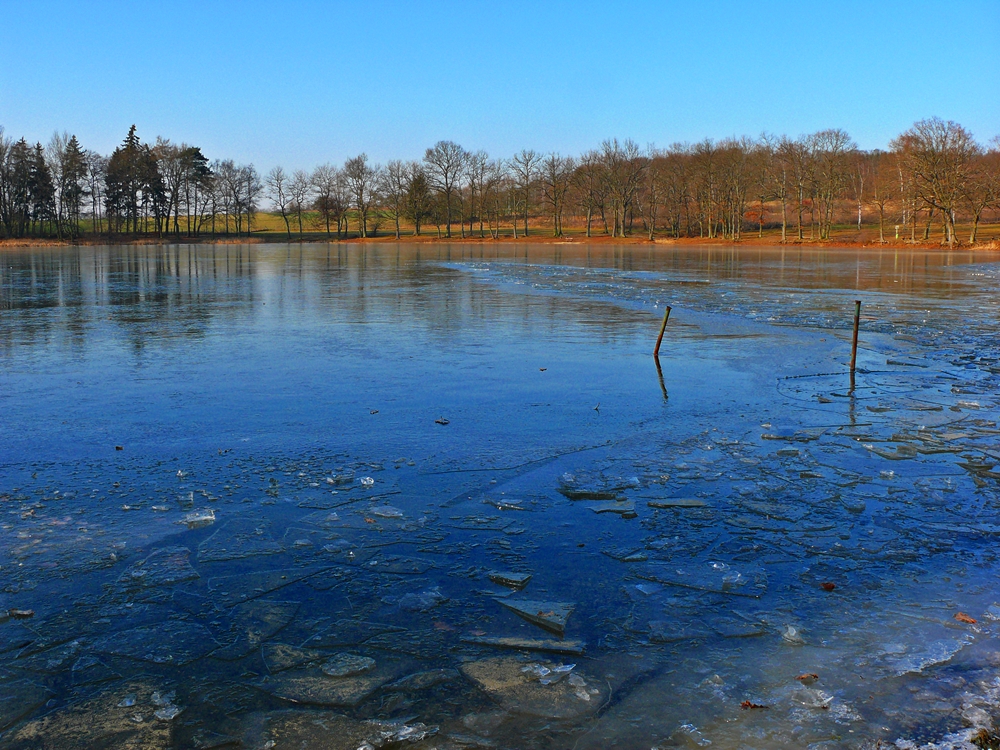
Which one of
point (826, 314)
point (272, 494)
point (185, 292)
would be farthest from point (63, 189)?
point (272, 494)

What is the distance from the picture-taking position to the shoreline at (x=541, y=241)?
67.9m

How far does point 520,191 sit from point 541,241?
401 inches

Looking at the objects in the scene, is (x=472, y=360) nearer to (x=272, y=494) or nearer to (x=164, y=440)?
(x=164, y=440)

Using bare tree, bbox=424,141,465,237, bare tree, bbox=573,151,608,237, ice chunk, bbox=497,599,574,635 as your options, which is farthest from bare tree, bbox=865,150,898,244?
ice chunk, bbox=497,599,574,635

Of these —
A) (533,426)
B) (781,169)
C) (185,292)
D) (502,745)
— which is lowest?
(502,745)

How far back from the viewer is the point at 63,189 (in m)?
91.5

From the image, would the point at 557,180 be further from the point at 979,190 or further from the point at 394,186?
the point at 979,190

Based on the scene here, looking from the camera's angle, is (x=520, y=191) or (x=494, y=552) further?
(x=520, y=191)

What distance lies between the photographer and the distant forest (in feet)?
268

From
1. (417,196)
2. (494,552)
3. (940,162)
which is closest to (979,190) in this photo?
(940,162)

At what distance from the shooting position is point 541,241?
9631 cm

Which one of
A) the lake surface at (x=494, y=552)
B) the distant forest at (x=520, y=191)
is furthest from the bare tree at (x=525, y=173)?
the lake surface at (x=494, y=552)

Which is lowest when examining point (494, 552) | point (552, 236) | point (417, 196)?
point (494, 552)

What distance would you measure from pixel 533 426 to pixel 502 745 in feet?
17.9
